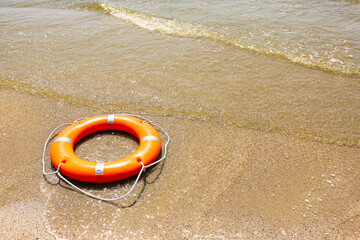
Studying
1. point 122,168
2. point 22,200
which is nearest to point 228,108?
point 122,168

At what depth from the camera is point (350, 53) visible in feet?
17.7

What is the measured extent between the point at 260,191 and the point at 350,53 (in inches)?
174

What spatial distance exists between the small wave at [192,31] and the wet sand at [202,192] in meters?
2.49

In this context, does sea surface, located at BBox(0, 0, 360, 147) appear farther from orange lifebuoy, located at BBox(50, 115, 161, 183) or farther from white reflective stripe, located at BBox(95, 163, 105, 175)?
white reflective stripe, located at BBox(95, 163, 105, 175)

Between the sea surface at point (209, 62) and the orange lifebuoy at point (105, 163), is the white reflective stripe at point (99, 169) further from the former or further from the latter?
the sea surface at point (209, 62)

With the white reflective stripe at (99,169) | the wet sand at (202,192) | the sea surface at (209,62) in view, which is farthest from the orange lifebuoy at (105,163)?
the sea surface at (209,62)

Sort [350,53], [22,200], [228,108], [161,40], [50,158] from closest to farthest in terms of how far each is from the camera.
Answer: [22,200] → [50,158] → [228,108] → [350,53] → [161,40]

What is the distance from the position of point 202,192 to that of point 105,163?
1.07 m

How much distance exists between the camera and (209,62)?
526 centimetres

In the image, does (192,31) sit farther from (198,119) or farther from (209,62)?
(198,119)

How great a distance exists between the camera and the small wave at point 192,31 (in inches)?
198

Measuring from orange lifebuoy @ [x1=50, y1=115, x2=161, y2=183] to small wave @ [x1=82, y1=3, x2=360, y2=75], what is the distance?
3.67 meters

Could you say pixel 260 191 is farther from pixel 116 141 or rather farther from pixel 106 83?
pixel 106 83

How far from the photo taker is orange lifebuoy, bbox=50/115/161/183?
269cm
